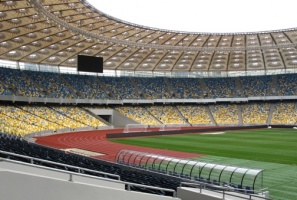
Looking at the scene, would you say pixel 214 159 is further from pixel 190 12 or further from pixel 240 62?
pixel 240 62

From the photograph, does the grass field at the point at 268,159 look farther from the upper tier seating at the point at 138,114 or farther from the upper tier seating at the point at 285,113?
the upper tier seating at the point at 285,113

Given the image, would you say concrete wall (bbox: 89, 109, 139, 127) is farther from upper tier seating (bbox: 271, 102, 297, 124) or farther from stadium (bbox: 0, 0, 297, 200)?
upper tier seating (bbox: 271, 102, 297, 124)

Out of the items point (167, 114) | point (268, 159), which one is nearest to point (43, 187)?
point (268, 159)

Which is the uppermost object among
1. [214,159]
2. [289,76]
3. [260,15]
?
[260,15]

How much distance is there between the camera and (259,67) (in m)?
72.5

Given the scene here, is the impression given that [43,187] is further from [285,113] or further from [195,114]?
[285,113]

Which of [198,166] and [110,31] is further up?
[110,31]

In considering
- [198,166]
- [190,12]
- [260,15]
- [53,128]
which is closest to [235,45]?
[260,15]

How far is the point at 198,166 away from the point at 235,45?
41900 mm

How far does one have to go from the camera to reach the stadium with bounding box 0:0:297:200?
12008mm

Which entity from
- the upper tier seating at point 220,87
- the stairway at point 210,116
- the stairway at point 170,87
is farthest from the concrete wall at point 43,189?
the upper tier seating at point 220,87

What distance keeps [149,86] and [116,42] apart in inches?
1032

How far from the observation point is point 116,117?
2530 inches

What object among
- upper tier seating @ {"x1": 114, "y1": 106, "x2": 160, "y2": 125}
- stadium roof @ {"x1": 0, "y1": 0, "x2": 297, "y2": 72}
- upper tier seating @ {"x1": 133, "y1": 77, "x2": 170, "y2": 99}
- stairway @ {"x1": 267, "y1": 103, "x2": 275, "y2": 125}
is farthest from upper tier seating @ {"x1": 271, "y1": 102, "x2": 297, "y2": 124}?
upper tier seating @ {"x1": 114, "y1": 106, "x2": 160, "y2": 125}
